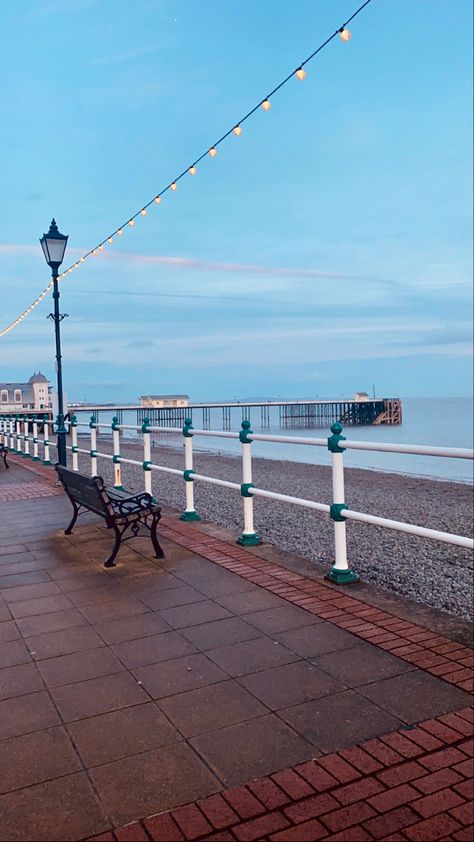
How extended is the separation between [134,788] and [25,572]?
325cm

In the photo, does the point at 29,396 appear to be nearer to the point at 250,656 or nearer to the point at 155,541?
the point at 155,541

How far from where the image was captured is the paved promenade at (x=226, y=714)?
2.28 metres

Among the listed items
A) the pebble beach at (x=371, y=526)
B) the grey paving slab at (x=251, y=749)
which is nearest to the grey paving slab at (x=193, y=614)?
the grey paving slab at (x=251, y=749)

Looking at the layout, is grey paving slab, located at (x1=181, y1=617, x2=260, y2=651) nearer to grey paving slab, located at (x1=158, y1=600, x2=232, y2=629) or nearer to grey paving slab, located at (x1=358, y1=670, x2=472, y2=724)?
grey paving slab, located at (x1=158, y1=600, x2=232, y2=629)

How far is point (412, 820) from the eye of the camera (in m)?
2.22

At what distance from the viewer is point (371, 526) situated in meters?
11.6

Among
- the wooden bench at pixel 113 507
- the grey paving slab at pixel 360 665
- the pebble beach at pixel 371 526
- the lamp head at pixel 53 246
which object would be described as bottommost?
the pebble beach at pixel 371 526

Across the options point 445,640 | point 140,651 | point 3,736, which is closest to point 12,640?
point 140,651

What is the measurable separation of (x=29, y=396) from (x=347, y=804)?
45.3 meters

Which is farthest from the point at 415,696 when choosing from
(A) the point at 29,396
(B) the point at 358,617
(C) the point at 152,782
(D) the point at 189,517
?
(A) the point at 29,396

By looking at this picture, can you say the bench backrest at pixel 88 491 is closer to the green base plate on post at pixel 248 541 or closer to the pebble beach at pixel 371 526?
the green base plate on post at pixel 248 541

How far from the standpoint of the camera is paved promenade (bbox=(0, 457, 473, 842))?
7.48 ft

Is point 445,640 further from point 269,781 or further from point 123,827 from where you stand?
point 123,827

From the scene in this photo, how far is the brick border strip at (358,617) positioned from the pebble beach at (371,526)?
1.01m
